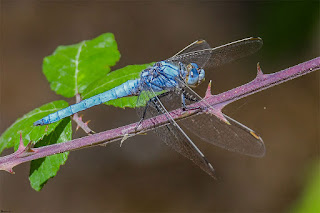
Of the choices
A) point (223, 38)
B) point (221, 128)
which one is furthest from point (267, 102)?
point (223, 38)

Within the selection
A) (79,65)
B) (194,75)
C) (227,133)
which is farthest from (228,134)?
(79,65)

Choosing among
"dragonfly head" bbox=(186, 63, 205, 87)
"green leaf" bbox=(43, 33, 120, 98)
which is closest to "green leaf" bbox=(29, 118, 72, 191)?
"green leaf" bbox=(43, 33, 120, 98)

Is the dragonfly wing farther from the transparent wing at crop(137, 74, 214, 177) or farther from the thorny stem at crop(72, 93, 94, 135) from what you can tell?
the thorny stem at crop(72, 93, 94, 135)

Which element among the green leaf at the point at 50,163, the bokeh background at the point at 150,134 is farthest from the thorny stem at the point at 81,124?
the bokeh background at the point at 150,134

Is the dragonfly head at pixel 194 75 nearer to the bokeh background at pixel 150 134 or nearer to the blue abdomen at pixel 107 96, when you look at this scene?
the blue abdomen at pixel 107 96

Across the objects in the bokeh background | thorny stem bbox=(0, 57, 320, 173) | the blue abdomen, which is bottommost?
the bokeh background

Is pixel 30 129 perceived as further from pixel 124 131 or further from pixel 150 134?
pixel 150 134
